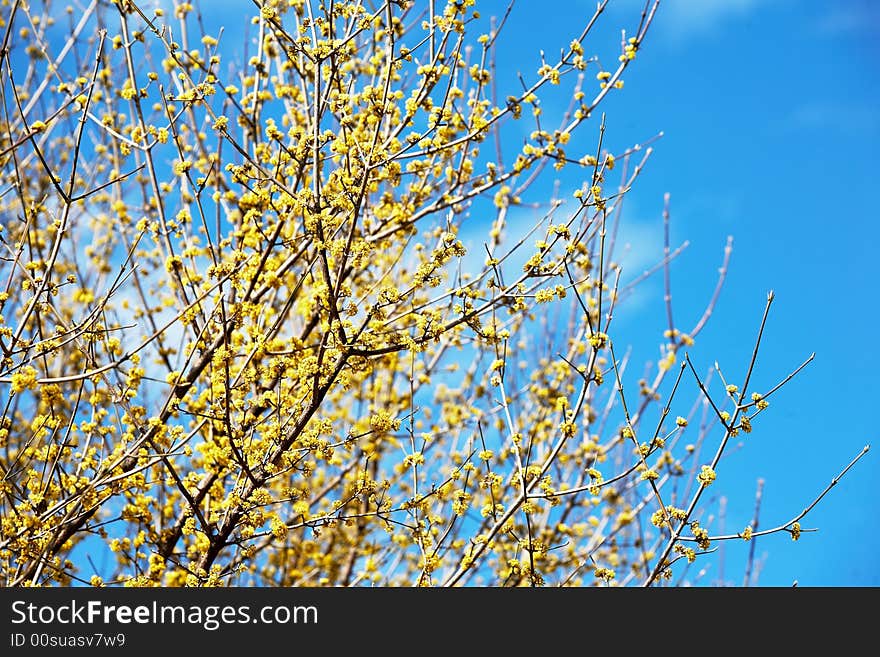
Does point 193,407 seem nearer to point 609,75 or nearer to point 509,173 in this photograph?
point 509,173

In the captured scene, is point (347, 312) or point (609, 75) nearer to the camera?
point (347, 312)

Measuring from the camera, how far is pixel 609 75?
15.6 ft

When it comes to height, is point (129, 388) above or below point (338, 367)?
above

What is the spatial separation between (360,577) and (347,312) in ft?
7.08

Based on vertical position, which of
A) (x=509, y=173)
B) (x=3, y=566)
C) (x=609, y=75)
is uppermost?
(x=609, y=75)

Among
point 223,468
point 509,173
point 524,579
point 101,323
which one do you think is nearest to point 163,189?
point 101,323

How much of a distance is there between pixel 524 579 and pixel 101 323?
295cm

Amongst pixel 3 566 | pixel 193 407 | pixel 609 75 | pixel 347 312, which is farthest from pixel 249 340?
pixel 609 75

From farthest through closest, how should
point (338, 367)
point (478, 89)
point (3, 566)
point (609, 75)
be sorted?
point (478, 89)
point (609, 75)
point (3, 566)
point (338, 367)

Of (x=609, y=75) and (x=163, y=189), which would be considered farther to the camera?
(x=163, y=189)

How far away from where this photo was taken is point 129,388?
14.3 ft

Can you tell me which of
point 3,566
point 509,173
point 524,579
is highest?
point 509,173

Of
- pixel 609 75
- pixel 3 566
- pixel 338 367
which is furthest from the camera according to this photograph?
pixel 609 75

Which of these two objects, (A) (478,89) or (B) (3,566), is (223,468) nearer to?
(B) (3,566)
